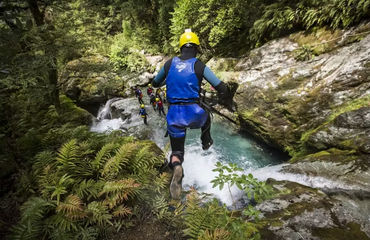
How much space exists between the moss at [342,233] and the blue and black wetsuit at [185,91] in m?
2.25

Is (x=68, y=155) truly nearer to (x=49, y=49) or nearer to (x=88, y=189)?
(x=88, y=189)

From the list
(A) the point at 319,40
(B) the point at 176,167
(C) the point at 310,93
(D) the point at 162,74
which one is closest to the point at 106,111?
(D) the point at 162,74

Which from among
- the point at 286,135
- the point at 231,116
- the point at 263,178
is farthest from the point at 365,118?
the point at 231,116

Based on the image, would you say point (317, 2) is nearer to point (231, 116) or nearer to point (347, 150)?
point (231, 116)

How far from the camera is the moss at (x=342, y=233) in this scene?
7.70 feet

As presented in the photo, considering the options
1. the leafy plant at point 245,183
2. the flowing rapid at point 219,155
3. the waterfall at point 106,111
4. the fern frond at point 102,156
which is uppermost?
the leafy plant at point 245,183

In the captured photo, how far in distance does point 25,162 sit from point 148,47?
2072 cm

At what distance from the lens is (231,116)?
922cm

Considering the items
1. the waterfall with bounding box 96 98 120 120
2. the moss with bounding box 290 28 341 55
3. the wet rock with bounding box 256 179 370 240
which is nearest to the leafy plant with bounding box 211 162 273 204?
the wet rock with bounding box 256 179 370 240

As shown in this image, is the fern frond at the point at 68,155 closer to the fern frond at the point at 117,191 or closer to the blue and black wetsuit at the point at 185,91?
the fern frond at the point at 117,191

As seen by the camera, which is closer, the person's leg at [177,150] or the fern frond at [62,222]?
the fern frond at [62,222]

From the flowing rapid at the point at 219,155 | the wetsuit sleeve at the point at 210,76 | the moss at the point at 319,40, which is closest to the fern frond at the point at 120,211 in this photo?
the flowing rapid at the point at 219,155

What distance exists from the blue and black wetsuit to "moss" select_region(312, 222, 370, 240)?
2.25 m

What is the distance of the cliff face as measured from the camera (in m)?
4.71
